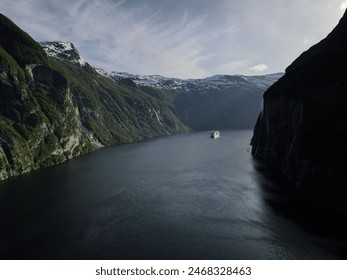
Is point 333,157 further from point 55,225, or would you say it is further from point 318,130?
point 55,225

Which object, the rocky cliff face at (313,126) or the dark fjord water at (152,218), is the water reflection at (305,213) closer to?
the dark fjord water at (152,218)

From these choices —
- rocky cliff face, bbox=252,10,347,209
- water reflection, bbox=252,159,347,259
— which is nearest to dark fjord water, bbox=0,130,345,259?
water reflection, bbox=252,159,347,259

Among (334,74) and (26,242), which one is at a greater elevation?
(334,74)

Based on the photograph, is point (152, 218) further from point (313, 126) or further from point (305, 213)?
point (313, 126)

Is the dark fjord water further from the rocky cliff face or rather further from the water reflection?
the rocky cliff face

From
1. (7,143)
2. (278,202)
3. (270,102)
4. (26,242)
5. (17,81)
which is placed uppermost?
(17,81)
